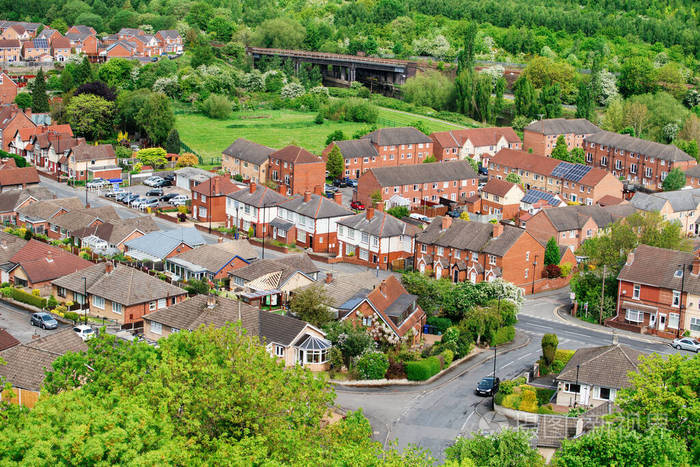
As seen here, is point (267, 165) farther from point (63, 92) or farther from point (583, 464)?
point (583, 464)

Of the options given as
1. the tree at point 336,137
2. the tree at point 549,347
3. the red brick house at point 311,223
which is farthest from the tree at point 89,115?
the tree at point 549,347

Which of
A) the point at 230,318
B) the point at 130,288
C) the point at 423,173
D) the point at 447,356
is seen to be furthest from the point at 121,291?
the point at 423,173

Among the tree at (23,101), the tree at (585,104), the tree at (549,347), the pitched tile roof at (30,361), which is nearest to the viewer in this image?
the pitched tile roof at (30,361)

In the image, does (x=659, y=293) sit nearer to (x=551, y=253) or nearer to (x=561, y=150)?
(x=551, y=253)

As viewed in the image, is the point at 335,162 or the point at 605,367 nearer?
the point at 605,367

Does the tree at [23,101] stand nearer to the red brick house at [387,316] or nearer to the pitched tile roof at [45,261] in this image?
the pitched tile roof at [45,261]
